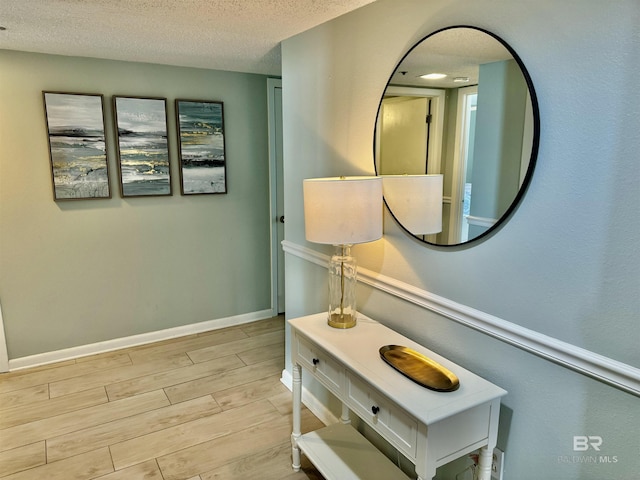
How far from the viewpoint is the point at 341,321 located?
1.95 m

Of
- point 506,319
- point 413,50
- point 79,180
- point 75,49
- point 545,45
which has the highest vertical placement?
point 75,49

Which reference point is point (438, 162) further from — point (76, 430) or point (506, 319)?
point (76, 430)

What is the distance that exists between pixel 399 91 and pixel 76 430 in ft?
8.15

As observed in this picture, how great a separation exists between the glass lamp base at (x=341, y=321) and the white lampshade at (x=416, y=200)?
1.57 ft

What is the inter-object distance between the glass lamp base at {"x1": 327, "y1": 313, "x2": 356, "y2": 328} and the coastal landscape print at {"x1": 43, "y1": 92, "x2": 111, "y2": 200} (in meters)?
2.16

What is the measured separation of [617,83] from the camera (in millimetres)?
1113

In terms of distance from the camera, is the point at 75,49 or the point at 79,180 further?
the point at 79,180

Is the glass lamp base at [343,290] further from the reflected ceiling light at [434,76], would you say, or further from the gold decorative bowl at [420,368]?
the reflected ceiling light at [434,76]

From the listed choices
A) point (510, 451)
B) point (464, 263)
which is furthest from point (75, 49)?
point (510, 451)

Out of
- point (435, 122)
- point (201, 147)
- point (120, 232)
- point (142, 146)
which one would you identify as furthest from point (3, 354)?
point (435, 122)

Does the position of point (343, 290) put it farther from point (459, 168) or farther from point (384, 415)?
point (459, 168)

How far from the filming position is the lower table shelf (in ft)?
6.10

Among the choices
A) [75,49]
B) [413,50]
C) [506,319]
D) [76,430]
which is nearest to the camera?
[506,319]

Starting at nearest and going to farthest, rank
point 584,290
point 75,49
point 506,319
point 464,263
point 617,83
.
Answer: point 617,83 → point 584,290 → point 506,319 → point 464,263 → point 75,49
